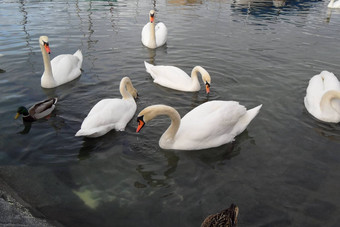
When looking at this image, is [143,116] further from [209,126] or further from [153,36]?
[153,36]

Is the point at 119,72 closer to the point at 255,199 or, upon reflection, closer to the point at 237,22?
the point at 255,199

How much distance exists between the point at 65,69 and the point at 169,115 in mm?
4683

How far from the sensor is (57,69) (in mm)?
8719

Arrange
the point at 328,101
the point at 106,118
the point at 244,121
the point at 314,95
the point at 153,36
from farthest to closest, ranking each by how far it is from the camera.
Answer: the point at 153,36, the point at 314,95, the point at 328,101, the point at 244,121, the point at 106,118

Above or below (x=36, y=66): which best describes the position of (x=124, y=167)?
below

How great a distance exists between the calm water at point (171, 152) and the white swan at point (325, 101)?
0.60ft

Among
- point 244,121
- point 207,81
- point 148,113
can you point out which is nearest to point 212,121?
point 244,121

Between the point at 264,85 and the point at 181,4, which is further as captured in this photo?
the point at 181,4

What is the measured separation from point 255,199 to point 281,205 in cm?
39

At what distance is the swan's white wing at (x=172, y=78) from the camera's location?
8.21 meters

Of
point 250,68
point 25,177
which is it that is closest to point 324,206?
point 25,177

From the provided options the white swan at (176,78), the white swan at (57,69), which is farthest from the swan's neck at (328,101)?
the white swan at (57,69)

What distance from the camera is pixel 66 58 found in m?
9.09

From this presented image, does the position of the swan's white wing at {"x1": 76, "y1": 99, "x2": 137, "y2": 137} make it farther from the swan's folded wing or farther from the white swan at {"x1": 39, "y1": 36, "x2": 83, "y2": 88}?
the white swan at {"x1": 39, "y1": 36, "x2": 83, "y2": 88}
